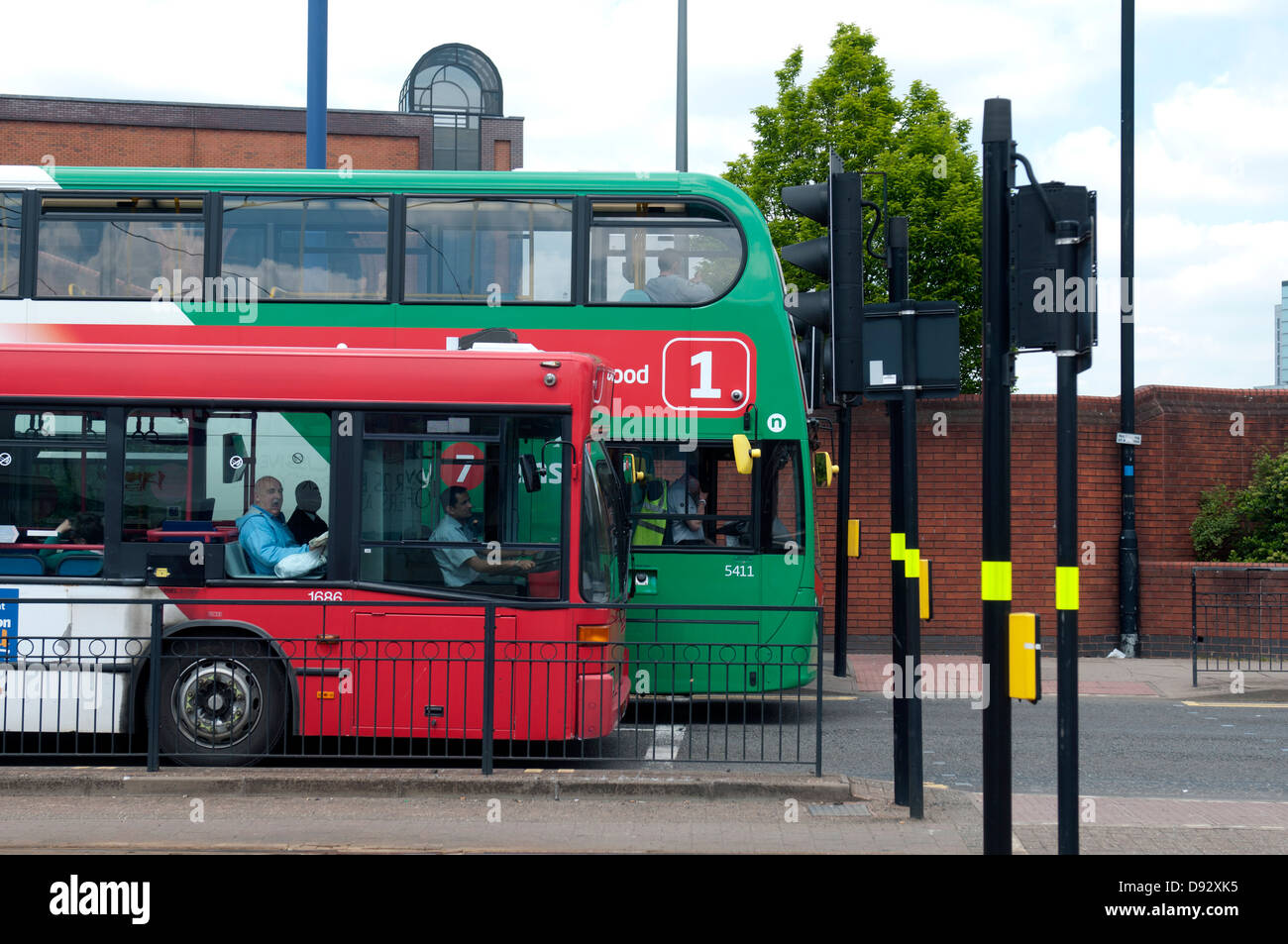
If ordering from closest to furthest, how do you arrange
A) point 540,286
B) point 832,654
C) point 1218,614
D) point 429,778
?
1. point 429,778
2. point 540,286
3. point 1218,614
4. point 832,654

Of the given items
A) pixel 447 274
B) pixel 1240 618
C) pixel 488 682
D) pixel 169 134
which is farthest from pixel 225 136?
pixel 488 682

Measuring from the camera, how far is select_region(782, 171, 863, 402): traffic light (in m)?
7.34

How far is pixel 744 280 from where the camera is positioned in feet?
36.6

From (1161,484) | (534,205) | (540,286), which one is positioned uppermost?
(534,205)

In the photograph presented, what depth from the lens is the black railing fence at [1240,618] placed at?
573 inches

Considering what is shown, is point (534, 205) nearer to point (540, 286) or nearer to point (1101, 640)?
point (540, 286)

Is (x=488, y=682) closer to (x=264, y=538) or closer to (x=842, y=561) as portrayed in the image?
(x=264, y=538)

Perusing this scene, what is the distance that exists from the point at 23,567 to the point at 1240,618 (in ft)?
42.5

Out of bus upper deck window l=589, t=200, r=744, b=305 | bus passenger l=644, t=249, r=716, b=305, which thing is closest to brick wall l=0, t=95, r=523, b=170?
bus upper deck window l=589, t=200, r=744, b=305

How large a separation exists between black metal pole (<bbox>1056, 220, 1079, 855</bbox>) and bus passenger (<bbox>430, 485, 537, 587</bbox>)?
427 centimetres

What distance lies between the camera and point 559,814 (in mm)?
7371

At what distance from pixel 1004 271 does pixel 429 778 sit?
4.52m

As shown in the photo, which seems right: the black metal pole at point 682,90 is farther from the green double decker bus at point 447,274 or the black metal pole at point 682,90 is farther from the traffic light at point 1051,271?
the traffic light at point 1051,271
